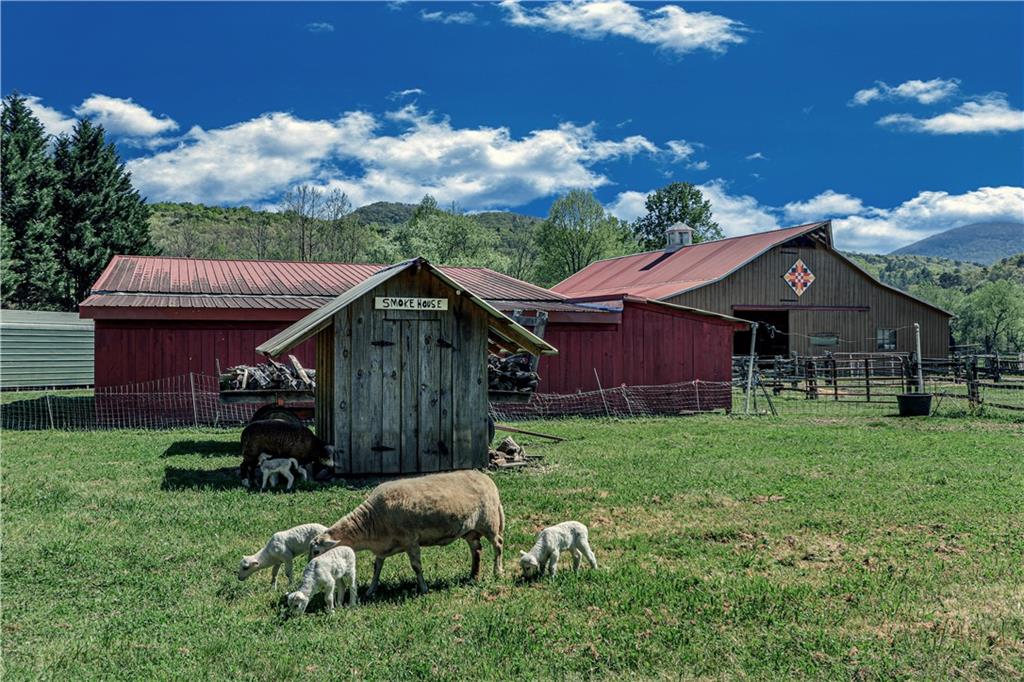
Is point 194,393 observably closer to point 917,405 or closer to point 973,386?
point 917,405

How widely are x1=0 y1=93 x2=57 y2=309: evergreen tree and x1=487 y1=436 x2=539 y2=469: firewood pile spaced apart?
115 ft

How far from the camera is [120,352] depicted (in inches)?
808

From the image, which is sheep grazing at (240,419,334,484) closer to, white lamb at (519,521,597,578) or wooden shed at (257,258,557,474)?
wooden shed at (257,258,557,474)

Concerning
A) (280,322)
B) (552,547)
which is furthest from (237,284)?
(552,547)

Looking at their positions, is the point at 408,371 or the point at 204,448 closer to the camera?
the point at 408,371

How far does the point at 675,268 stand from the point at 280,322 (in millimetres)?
30594

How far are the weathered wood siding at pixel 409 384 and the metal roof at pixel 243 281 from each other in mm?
9116

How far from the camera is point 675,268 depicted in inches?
1871

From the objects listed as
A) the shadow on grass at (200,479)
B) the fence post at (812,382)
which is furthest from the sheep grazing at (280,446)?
the fence post at (812,382)

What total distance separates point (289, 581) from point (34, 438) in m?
12.6

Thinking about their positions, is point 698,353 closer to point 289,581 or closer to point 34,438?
point 34,438

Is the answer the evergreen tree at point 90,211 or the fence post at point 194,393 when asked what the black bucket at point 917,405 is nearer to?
the fence post at point 194,393

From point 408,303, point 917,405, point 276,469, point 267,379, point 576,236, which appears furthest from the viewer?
point 576,236

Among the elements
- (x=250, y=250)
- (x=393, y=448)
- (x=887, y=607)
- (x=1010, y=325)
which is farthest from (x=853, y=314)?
(x=250, y=250)
